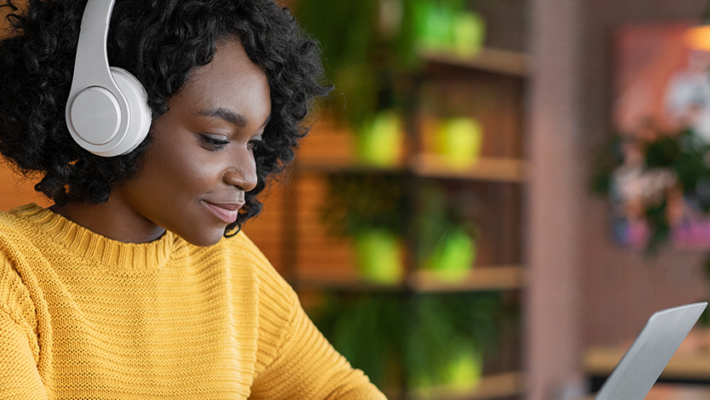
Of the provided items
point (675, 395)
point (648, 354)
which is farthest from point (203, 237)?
point (675, 395)

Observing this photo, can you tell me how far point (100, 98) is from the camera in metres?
0.74

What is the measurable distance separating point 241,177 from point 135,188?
0.11 meters

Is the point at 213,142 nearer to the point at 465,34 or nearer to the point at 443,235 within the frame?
the point at 443,235

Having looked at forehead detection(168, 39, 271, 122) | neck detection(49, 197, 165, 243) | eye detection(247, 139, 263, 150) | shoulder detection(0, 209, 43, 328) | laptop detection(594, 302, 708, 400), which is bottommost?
laptop detection(594, 302, 708, 400)

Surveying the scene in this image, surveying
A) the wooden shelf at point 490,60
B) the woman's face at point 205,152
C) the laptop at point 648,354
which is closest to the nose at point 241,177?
the woman's face at point 205,152

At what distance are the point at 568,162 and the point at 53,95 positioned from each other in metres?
3.43

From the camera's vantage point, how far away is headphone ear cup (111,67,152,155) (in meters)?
0.75

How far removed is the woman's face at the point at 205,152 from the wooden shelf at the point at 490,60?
2051 mm

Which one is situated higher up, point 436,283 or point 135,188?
point 135,188

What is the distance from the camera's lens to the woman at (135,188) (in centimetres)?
77

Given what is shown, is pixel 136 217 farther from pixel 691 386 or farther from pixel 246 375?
pixel 691 386

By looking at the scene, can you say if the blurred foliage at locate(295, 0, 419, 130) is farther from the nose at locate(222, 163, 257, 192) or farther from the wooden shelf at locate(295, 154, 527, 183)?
the nose at locate(222, 163, 257, 192)

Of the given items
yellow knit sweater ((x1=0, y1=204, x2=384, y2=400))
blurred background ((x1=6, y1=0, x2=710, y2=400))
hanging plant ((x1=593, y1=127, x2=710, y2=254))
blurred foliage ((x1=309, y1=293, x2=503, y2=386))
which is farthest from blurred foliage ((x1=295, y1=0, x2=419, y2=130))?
yellow knit sweater ((x1=0, y1=204, x2=384, y2=400))

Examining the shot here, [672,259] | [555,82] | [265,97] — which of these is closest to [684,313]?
[265,97]
